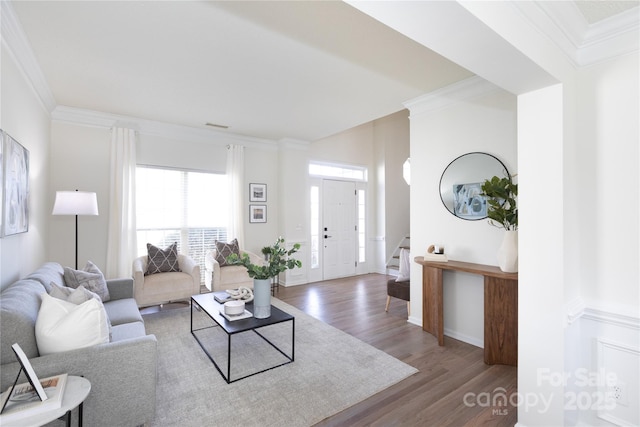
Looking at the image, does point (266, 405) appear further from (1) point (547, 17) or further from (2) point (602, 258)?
(1) point (547, 17)

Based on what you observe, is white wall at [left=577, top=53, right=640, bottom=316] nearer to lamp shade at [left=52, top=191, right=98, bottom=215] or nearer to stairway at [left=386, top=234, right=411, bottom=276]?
stairway at [left=386, top=234, right=411, bottom=276]

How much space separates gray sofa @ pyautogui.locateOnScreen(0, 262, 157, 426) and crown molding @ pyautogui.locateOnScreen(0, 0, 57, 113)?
1.83 m

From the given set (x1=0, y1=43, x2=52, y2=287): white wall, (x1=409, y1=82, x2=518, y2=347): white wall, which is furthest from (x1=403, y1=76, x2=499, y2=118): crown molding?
(x1=0, y1=43, x2=52, y2=287): white wall

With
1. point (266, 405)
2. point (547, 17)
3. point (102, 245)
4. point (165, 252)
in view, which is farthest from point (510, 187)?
point (102, 245)

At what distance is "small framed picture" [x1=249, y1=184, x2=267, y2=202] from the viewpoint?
18.2 feet

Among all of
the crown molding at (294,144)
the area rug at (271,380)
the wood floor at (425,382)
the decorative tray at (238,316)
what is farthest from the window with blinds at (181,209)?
the decorative tray at (238,316)

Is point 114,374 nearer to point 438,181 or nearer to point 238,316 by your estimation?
point 238,316

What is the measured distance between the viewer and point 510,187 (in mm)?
2641

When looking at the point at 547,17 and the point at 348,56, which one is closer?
the point at 547,17

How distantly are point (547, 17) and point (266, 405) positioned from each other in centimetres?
303

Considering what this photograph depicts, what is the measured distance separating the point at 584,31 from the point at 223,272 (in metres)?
4.52

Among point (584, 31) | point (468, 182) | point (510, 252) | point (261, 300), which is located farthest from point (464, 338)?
point (584, 31)

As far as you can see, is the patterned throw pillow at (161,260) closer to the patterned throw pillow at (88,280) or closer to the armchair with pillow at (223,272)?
the armchair with pillow at (223,272)

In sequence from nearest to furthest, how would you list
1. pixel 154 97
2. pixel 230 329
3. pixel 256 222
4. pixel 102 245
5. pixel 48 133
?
1. pixel 230 329
2. pixel 154 97
3. pixel 48 133
4. pixel 102 245
5. pixel 256 222
